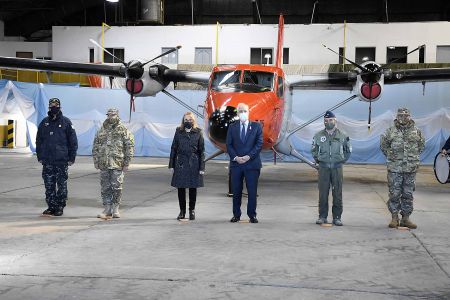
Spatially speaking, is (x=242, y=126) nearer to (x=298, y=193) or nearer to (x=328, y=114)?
(x=328, y=114)

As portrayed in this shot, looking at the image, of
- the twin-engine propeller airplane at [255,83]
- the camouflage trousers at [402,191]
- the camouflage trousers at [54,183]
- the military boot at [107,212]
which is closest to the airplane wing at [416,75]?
the twin-engine propeller airplane at [255,83]

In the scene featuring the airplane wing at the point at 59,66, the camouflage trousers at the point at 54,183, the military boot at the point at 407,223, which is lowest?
the military boot at the point at 407,223

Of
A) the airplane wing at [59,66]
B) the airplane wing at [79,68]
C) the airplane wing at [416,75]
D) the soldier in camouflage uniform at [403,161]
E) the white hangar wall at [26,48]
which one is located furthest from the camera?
the white hangar wall at [26,48]

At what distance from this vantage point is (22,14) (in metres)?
38.3

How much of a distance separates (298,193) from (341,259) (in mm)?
6653

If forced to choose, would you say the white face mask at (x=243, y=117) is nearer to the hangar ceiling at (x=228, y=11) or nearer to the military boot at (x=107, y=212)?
the military boot at (x=107, y=212)

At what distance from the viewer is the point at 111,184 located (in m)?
8.72

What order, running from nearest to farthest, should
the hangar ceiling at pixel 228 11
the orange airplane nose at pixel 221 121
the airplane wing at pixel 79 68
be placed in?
the orange airplane nose at pixel 221 121, the airplane wing at pixel 79 68, the hangar ceiling at pixel 228 11

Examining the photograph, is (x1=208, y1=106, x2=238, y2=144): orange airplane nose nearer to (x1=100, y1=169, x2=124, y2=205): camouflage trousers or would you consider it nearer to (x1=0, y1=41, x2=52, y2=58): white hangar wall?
(x1=100, y1=169, x2=124, y2=205): camouflage trousers

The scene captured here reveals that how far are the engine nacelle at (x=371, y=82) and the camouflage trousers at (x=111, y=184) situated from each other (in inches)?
364

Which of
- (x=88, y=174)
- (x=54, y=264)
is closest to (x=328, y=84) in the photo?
(x=88, y=174)

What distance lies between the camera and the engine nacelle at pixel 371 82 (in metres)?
15.6

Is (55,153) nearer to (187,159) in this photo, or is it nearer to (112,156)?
(112,156)

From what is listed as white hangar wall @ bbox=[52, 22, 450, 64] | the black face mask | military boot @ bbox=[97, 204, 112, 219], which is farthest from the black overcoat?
white hangar wall @ bbox=[52, 22, 450, 64]
